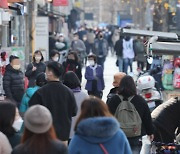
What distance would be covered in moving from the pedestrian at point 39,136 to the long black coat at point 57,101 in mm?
3149

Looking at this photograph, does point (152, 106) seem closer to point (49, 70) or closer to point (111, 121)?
point (49, 70)

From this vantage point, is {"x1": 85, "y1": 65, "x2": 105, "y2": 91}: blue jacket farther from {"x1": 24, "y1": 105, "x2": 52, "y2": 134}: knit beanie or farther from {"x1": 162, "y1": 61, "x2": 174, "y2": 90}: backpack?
{"x1": 24, "y1": 105, "x2": 52, "y2": 134}: knit beanie

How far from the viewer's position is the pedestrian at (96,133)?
658 centimetres

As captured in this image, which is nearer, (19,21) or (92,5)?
(19,21)

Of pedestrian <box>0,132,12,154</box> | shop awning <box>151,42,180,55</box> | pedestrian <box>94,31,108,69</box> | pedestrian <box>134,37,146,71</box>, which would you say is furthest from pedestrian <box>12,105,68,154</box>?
pedestrian <box>94,31,108,69</box>

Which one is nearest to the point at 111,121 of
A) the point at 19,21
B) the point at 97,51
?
the point at 19,21

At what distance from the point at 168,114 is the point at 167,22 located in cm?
2141

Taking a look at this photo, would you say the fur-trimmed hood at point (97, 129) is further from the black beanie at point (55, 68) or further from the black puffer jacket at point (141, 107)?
the black beanie at point (55, 68)

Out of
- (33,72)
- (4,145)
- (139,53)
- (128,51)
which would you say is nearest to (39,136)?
(4,145)

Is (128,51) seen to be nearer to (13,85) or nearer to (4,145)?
(13,85)

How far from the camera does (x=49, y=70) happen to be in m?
9.61

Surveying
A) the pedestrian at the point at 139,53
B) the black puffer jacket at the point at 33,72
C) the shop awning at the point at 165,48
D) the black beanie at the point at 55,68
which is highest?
the shop awning at the point at 165,48

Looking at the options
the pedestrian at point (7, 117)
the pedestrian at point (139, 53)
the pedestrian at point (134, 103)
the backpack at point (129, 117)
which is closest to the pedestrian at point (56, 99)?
the pedestrian at point (134, 103)

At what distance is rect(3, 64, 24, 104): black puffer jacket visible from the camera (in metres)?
14.6
